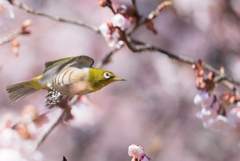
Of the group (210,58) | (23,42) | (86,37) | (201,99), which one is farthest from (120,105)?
(201,99)

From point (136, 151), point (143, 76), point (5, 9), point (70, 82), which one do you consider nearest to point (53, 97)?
point (70, 82)

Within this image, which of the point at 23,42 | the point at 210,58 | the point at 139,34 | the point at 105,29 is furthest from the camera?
the point at 23,42

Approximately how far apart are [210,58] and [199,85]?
170 centimetres

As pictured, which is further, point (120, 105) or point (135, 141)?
point (120, 105)

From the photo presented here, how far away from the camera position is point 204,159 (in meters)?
2.53

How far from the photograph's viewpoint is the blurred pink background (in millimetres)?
2391

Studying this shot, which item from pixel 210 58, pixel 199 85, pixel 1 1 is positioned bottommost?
pixel 1 1

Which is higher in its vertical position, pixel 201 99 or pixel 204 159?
pixel 204 159

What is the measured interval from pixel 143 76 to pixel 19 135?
1.98 metres

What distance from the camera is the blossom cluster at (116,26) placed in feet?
2.34

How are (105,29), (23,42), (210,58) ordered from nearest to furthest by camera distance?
(105,29) → (210,58) → (23,42)

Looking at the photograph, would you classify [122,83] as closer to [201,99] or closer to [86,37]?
[86,37]

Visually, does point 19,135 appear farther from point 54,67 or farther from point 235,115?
point 235,115

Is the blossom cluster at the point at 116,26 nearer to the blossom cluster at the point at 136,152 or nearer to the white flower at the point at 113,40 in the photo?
the white flower at the point at 113,40
